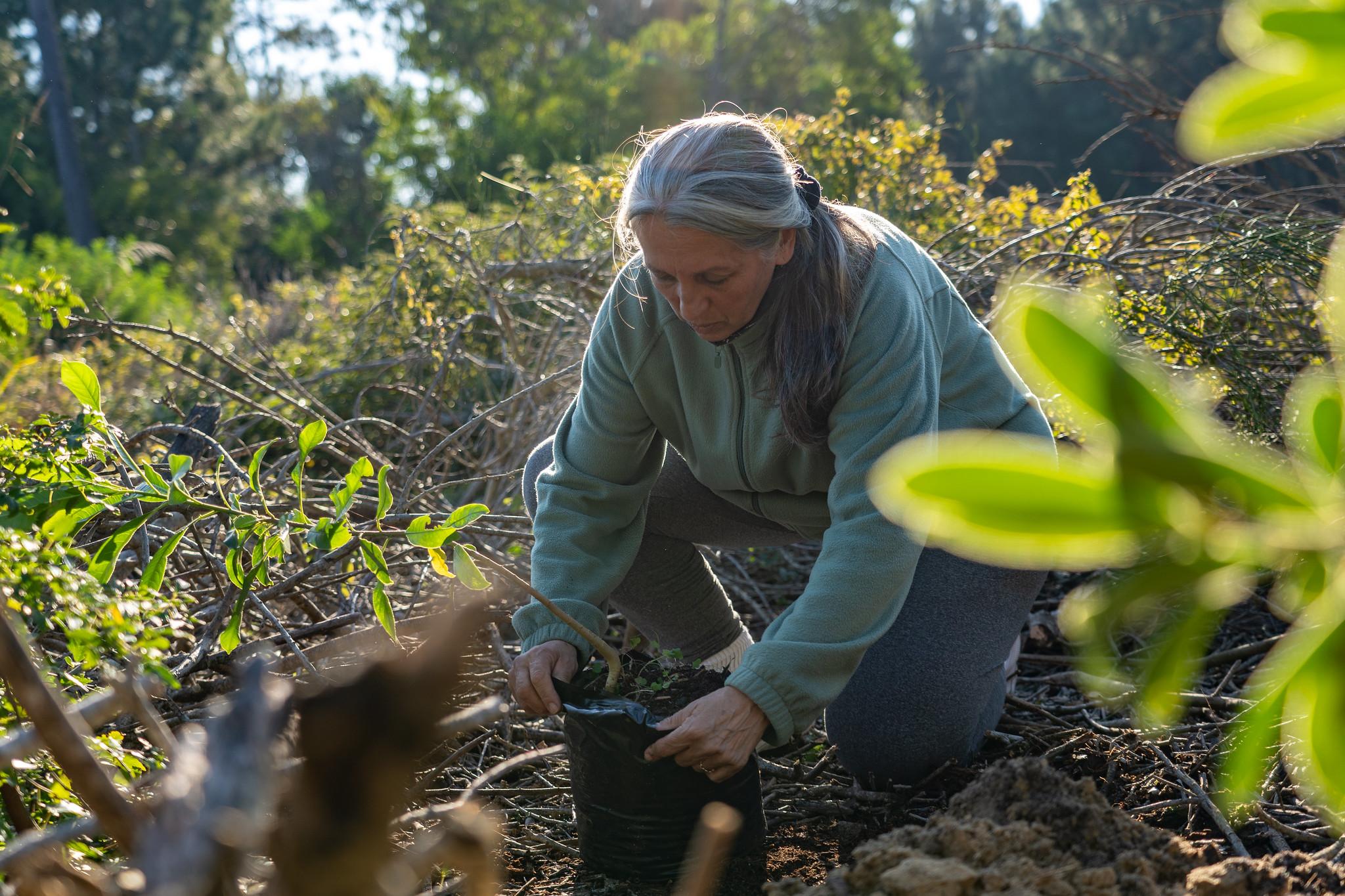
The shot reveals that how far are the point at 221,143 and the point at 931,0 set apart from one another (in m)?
16.6

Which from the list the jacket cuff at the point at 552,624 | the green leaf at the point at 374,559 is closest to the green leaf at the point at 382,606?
the green leaf at the point at 374,559

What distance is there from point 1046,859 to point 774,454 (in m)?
1.02

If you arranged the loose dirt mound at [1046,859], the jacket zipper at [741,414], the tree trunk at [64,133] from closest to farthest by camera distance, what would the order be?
the loose dirt mound at [1046,859] → the jacket zipper at [741,414] → the tree trunk at [64,133]

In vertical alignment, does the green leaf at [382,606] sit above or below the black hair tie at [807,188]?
below

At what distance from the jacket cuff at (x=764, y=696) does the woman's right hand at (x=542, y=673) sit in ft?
1.08

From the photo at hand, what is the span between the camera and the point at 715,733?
1667mm

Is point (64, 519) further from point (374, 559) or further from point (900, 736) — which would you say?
point (900, 736)

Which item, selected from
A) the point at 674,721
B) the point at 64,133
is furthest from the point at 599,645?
the point at 64,133

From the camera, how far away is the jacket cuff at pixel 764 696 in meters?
1.68

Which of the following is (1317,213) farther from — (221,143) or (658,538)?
(221,143)

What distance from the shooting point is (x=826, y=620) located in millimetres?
1754

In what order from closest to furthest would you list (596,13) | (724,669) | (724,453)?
(724,453)
(724,669)
(596,13)

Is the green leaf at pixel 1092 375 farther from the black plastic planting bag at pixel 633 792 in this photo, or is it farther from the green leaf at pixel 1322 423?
the black plastic planting bag at pixel 633 792

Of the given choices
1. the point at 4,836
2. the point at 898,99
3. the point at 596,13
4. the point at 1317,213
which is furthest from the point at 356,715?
the point at 596,13
